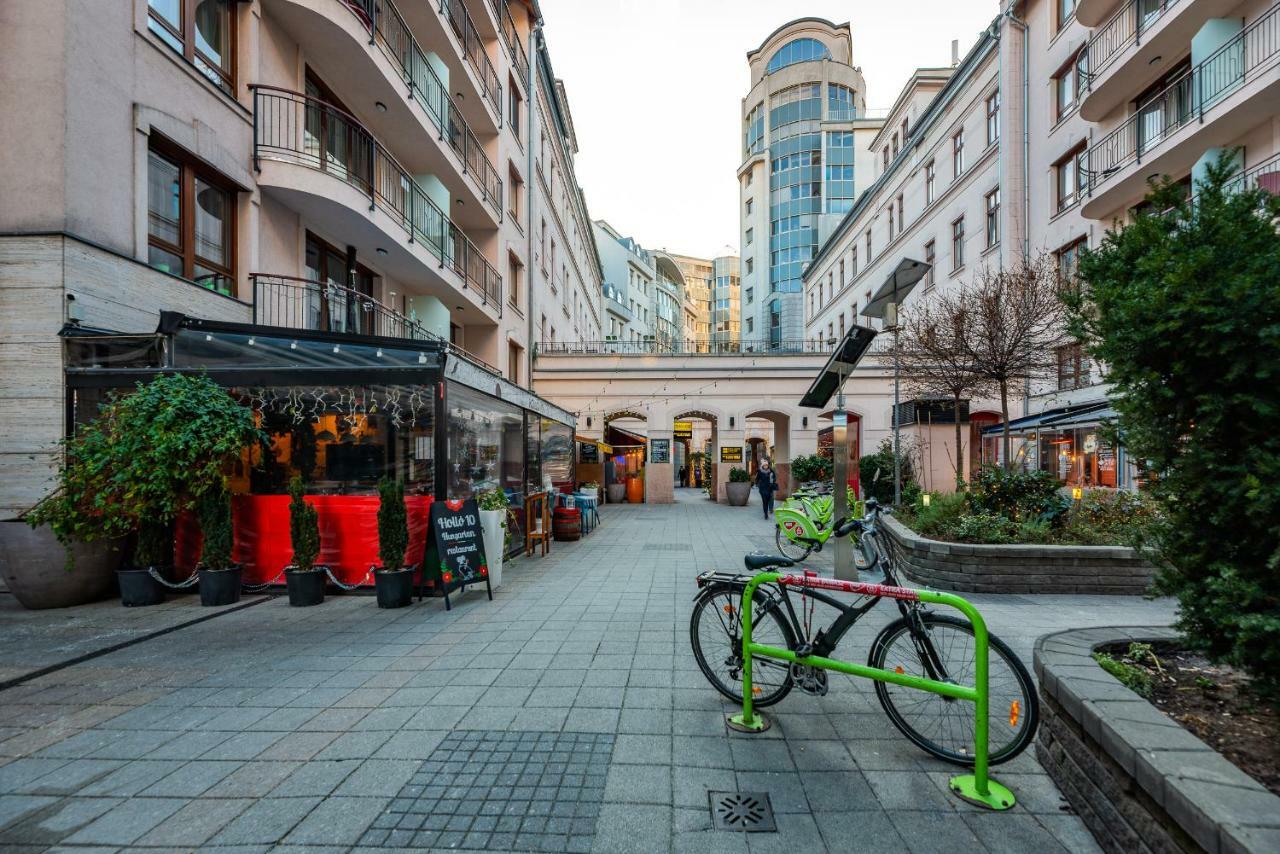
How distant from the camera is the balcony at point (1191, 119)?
1184 centimetres

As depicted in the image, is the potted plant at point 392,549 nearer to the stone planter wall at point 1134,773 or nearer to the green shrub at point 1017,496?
the stone planter wall at point 1134,773

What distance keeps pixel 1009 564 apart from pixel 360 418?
8.92m

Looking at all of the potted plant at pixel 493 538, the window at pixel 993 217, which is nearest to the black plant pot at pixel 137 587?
the potted plant at pixel 493 538

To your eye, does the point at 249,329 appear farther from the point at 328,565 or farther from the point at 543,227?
the point at 543,227

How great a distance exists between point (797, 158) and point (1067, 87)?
33741mm

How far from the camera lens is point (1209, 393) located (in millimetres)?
2539

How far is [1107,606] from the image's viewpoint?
21.7 feet

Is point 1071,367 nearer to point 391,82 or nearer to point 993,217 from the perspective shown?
point 993,217

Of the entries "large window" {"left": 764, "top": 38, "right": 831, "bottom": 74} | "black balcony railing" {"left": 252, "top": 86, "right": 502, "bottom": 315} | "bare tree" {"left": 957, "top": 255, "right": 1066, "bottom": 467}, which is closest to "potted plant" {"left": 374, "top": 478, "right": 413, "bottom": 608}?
"black balcony railing" {"left": 252, "top": 86, "right": 502, "bottom": 315}

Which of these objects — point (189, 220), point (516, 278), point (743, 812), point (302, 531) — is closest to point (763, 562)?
point (743, 812)

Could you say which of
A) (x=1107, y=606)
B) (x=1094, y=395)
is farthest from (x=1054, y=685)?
(x=1094, y=395)

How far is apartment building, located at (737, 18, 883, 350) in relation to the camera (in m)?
48.4

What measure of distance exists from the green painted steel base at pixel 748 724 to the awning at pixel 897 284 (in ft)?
19.5

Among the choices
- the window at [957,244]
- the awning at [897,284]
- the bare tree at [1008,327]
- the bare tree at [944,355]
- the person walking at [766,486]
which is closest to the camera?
the awning at [897,284]
